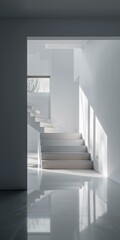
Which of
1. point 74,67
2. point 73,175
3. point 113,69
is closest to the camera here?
point 113,69

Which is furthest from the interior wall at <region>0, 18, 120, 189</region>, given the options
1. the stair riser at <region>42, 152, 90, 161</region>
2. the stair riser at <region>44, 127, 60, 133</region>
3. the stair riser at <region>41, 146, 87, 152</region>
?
the stair riser at <region>44, 127, 60, 133</region>

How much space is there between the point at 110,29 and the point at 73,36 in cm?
62

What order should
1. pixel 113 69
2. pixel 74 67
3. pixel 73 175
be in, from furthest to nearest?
pixel 74 67, pixel 73 175, pixel 113 69

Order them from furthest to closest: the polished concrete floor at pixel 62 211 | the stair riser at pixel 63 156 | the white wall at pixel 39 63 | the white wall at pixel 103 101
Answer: the white wall at pixel 39 63 → the stair riser at pixel 63 156 → the white wall at pixel 103 101 → the polished concrete floor at pixel 62 211

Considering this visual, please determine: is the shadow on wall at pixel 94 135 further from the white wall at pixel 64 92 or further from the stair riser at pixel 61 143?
the white wall at pixel 64 92

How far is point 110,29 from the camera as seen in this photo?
17.5ft

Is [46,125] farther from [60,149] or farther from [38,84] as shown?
[38,84]

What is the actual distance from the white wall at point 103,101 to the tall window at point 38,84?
321 centimetres

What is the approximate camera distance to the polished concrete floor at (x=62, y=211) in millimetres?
3102

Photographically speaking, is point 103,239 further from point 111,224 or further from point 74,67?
point 74,67

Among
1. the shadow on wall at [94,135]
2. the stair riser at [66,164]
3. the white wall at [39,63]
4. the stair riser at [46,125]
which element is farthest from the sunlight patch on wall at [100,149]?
the white wall at [39,63]

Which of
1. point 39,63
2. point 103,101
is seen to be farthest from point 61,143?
point 39,63

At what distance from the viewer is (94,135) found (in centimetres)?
795

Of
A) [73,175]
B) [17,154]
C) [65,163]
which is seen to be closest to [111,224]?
[17,154]
